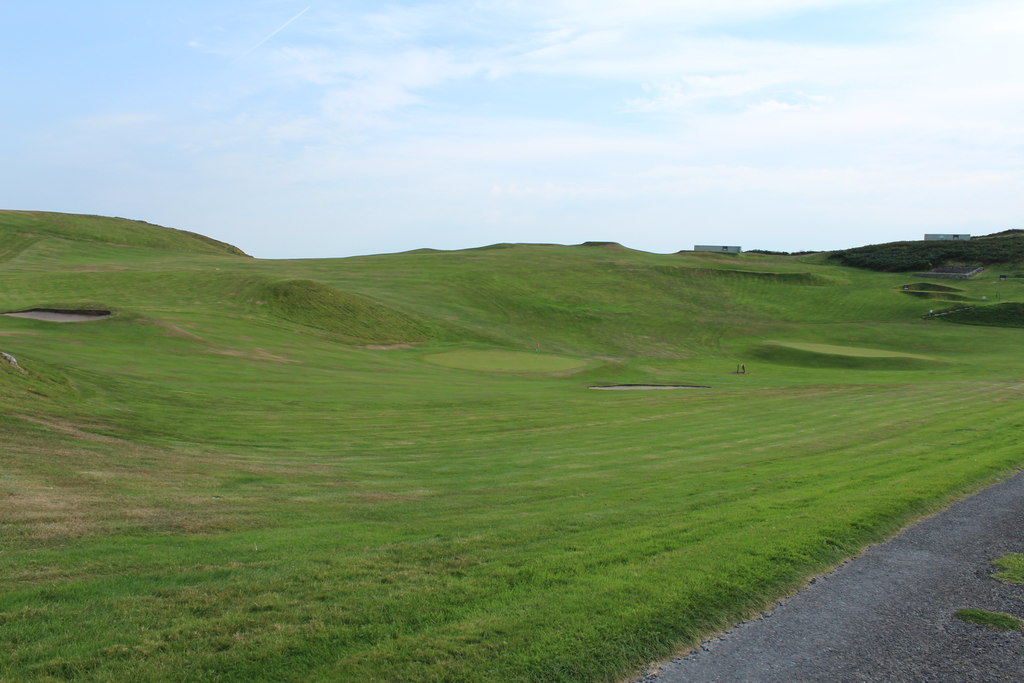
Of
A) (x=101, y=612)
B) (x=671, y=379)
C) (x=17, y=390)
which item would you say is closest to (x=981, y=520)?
(x=101, y=612)

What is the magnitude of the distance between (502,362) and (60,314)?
1160 inches

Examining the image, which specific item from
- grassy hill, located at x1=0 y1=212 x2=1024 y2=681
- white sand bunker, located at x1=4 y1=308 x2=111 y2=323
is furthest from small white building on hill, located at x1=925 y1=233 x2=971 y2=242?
white sand bunker, located at x1=4 y1=308 x2=111 y2=323

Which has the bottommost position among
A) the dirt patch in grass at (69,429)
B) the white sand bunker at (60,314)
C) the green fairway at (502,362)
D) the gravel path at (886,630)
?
the green fairway at (502,362)

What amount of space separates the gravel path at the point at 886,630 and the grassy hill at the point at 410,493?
16.3 inches

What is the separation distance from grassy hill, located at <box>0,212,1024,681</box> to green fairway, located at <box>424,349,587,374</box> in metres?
0.47

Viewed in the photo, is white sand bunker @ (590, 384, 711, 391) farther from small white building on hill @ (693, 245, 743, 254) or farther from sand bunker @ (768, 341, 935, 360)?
Result: small white building on hill @ (693, 245, 743, 254)

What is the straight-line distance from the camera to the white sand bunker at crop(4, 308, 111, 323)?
48344 mm

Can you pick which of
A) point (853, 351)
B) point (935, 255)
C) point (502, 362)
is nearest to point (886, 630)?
point (502, 362)

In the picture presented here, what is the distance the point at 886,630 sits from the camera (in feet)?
28.7

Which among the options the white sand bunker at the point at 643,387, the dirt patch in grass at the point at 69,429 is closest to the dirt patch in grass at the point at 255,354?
the white sand bunker at the point at 643,387

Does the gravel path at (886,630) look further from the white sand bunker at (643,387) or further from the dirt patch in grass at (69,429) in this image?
the white sand bunker at (643,387)

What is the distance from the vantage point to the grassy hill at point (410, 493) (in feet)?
26.4

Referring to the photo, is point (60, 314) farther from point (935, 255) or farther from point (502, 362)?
point (935, 255)

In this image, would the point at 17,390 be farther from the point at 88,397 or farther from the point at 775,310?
the point at 775,310
